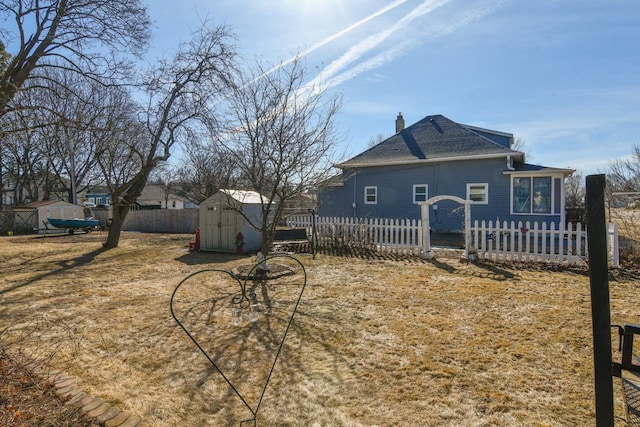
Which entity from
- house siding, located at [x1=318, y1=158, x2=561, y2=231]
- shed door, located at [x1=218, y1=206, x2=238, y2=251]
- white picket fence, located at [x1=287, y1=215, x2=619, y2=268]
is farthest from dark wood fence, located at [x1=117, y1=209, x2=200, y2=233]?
white picket fence, located at [x1=287, y1=215, x2=619, y2=268]

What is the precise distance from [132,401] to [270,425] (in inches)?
46.5

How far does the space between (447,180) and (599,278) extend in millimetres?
14791

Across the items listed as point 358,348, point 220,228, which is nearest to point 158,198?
point 220,228

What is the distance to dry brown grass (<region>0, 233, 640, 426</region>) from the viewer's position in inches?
103

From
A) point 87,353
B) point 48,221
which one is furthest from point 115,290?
point 48,221

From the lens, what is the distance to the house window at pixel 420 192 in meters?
16.1

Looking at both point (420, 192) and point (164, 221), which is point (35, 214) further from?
point (420, 192)

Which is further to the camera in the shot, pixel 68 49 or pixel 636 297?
pixel 68 49

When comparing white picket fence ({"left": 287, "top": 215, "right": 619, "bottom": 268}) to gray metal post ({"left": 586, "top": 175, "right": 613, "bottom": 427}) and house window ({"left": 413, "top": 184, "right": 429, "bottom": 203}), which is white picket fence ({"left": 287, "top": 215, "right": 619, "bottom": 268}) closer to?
house window ({"left": 413, "top": 184, "right": 429, "bottom": 203})

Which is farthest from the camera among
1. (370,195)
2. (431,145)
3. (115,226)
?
(370,195)

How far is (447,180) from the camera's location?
15.6 meters

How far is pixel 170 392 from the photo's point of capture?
289 cm

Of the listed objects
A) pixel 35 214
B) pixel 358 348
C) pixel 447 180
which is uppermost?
pixel 447 180

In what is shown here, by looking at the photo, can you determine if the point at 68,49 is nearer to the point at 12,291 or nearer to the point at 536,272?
the point at 12,291
